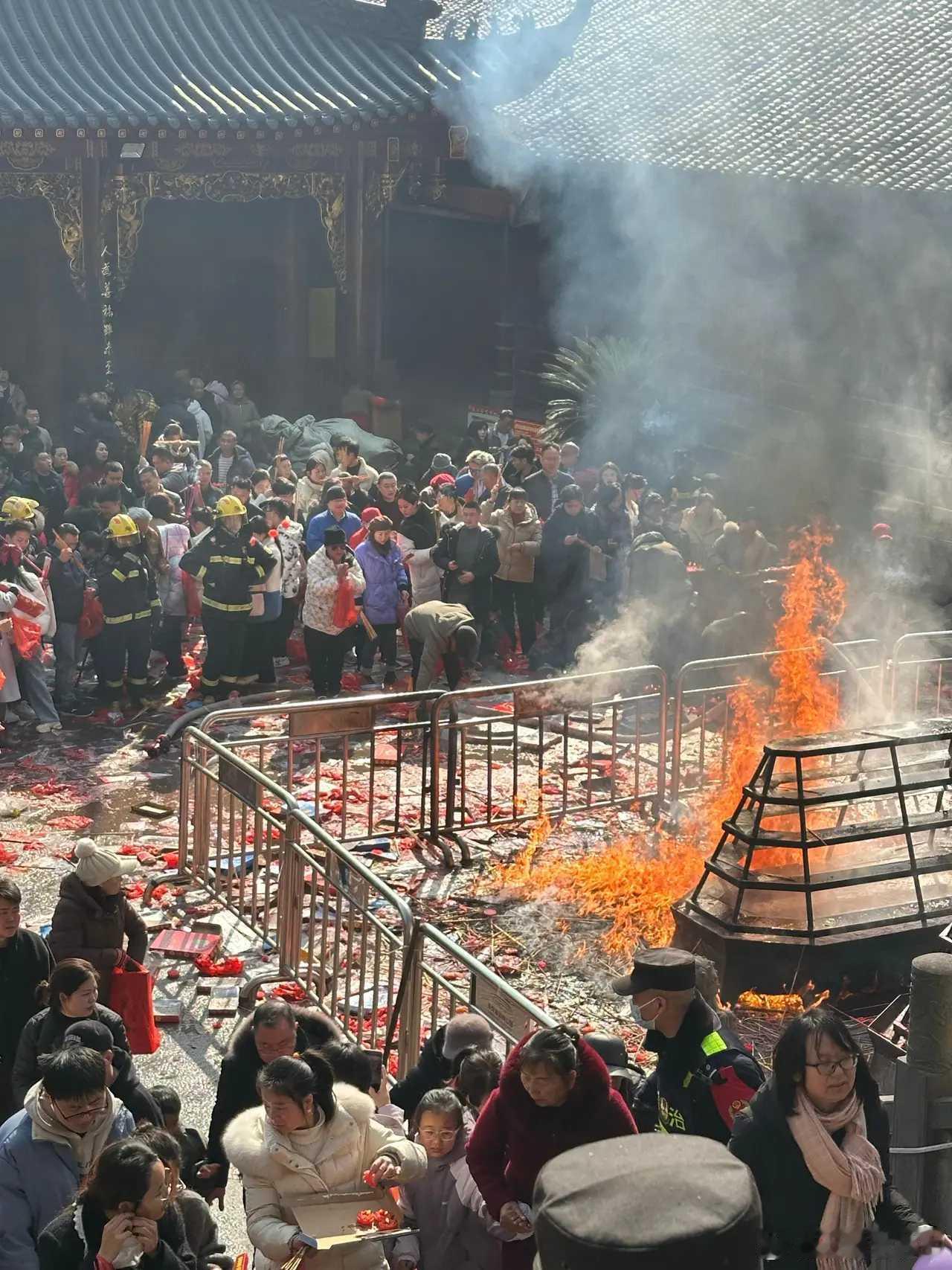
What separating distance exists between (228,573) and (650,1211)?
11318 mm

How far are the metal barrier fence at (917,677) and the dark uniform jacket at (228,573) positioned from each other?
5.20 meters

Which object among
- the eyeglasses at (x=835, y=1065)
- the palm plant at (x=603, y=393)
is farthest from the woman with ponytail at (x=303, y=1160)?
the palm plant at (x=603, y=393)

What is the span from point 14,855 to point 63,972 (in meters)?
5.08

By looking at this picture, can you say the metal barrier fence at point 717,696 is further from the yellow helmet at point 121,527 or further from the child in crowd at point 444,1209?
the child in crowd at point 444,1209

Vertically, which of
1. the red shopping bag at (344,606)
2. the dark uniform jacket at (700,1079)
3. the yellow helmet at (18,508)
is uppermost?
the yellow helmet at (18,508)

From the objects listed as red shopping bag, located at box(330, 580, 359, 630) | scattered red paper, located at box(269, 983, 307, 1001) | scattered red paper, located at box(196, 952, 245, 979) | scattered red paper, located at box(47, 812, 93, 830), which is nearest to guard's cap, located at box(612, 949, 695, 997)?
scattered red paper, located at box(269, 983, 307, 1001)

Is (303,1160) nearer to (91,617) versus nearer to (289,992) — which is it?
(289,992)

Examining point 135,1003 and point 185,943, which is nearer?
point 135,1003

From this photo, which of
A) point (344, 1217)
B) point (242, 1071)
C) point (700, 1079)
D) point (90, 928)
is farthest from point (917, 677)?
point (344, 1217)

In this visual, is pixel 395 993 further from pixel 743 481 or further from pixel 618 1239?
pixel 743 481

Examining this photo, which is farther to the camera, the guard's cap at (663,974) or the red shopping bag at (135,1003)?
the red shopping bag at (135,1003)

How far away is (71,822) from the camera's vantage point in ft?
38.2

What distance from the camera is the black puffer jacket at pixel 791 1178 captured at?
490 cm

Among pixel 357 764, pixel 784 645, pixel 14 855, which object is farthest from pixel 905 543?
pixel 14 855
